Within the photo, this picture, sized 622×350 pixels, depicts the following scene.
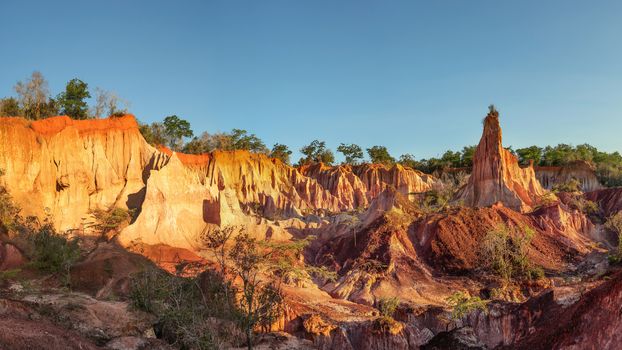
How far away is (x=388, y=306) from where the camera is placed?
32094mm

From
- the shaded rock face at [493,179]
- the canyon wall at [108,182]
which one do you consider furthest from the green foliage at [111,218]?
the shaded rock face at [493,179]

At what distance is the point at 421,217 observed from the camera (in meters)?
47.1

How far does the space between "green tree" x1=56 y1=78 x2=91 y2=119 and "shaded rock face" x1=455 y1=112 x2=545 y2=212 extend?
41.0 meters

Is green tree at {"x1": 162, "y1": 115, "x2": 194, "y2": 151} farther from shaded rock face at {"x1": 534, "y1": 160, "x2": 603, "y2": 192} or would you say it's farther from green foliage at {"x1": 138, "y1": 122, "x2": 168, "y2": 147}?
shaded rock face at {"x1": 534, "y1": 160, "x2": 603, "y2": 192}

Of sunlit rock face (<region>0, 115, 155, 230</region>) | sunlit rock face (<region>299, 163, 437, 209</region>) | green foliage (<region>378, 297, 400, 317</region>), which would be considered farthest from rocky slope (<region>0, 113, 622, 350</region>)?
sunlit rock face (<region>299, 163, 437, 209</region>)

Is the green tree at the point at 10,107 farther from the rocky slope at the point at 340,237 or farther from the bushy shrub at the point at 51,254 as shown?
the bushy shrub at the point at 51,254

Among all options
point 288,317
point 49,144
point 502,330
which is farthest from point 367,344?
point 49,144

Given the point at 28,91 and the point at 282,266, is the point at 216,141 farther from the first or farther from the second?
the point at 282,266

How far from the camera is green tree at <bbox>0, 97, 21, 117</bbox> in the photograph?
51.3 meters

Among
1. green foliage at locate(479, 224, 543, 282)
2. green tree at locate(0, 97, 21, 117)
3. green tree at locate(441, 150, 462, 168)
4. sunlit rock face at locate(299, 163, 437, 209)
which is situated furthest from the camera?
green tree at locate(441, 150, 462, 168)

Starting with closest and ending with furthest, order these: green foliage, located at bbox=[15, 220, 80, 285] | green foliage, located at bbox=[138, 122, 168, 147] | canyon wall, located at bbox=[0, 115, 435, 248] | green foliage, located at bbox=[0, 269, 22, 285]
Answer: green foliage, located at bbox=[0, 269, 22, 285]
green foliage, located at bbox=[15, 220, 80, 285]
canyon wall, located at bbox=[0, 115, 435, 248]
green foliage, located at bbox=[138, 122, 168, 147]

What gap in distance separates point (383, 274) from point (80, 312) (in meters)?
23.1

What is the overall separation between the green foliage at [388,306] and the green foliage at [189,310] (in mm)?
9943

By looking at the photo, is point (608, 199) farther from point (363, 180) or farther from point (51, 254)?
point (51, 254)
